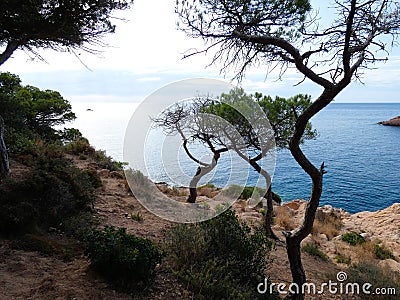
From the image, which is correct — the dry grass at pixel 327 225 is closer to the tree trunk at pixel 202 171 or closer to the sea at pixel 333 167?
the sea at pixel 333 167

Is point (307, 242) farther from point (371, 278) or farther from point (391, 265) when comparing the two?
point (371, 278)

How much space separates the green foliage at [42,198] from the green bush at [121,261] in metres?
1.36

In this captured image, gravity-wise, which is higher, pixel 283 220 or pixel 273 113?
pixel 273 113

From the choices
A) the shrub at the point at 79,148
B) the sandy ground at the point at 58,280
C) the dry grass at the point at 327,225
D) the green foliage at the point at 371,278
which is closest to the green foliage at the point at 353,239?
the dry grass at the point at 327,225

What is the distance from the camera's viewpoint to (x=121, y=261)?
3.01 meters

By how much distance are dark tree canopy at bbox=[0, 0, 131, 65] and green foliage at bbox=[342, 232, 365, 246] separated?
26.4ft

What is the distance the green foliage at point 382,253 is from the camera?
25.0ft

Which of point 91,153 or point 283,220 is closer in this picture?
point 283,220

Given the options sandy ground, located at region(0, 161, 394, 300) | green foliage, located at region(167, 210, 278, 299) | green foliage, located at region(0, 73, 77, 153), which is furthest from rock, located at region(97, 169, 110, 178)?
green foliage, located at region(167, 210, 278, 299)

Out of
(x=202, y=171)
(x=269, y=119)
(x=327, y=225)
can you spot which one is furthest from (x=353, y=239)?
(x=202, y=171)

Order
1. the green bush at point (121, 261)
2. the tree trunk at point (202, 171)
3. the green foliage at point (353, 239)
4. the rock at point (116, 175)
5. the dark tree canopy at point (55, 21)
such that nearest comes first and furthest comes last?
the green bush at point (121, 261) → the dark tree canopy at point (55, 21) → the tree trunk at point (202, 171) → the green foliage at point (353, 239) → the rock at point (116, 175)

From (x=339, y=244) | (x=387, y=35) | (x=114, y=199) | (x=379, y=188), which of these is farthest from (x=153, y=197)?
(x=379, y=188)

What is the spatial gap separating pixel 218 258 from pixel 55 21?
14.7 ft

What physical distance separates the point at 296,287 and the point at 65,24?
5.28 m
